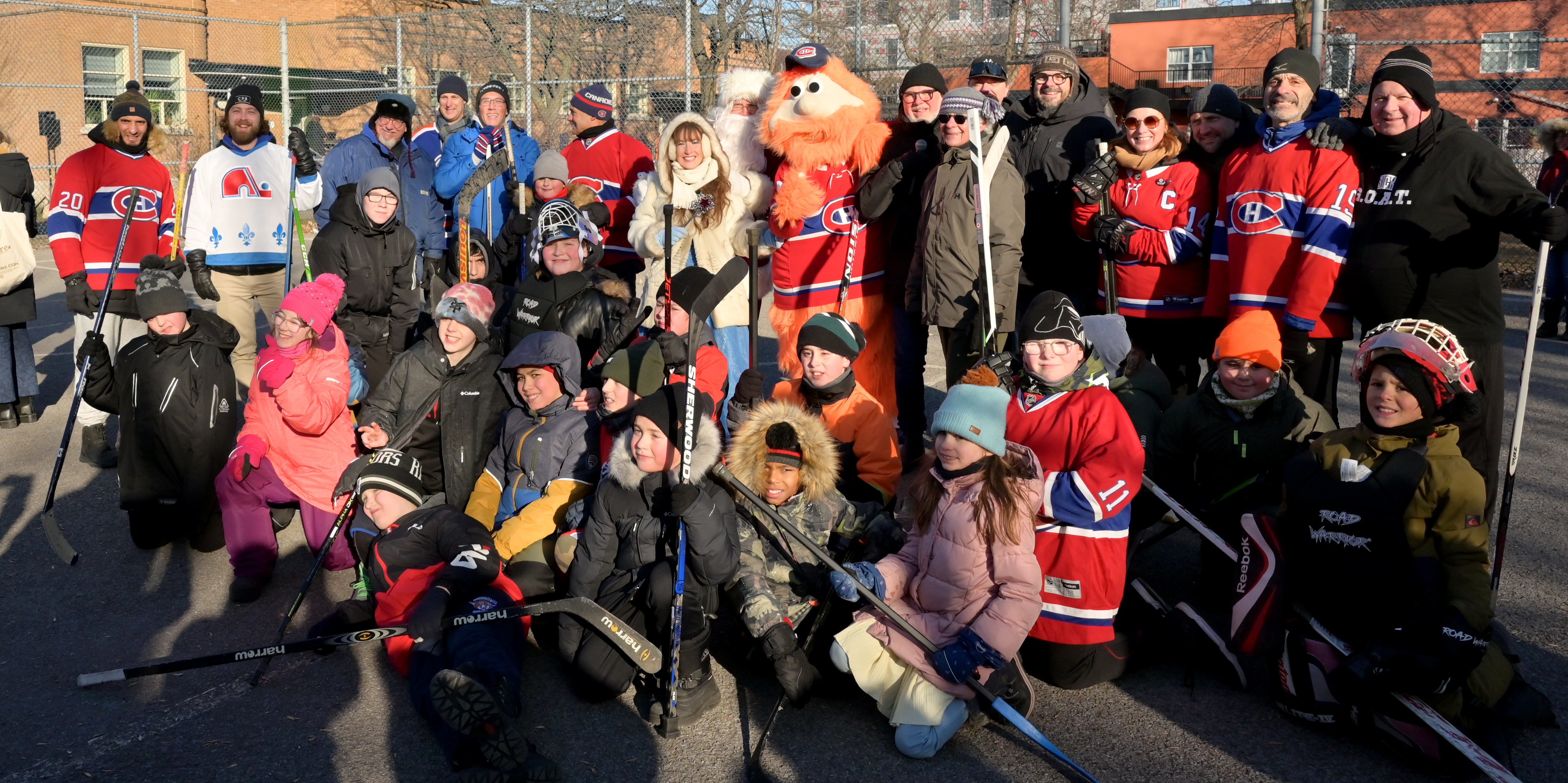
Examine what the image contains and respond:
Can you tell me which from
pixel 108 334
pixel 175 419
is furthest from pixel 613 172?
pixel 108 334

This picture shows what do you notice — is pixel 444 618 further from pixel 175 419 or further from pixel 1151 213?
pixel 1151 213

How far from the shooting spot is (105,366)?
559cm

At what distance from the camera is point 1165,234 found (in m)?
5.28

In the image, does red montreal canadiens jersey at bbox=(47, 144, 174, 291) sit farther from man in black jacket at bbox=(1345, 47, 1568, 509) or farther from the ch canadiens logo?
man in black jacket at bbox=(1345, 47, 1568, 509)

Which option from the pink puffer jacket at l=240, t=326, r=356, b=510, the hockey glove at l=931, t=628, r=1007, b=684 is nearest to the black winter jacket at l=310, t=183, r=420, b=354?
the pink puffer jacket at l=240, t=326, r=356, b=510

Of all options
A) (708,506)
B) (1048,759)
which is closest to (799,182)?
(708,506)

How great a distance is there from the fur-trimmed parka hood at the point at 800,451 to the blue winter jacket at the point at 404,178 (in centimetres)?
397

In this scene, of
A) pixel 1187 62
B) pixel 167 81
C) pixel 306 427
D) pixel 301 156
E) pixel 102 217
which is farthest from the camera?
pixel 1187 62

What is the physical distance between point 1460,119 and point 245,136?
6571 millimetres

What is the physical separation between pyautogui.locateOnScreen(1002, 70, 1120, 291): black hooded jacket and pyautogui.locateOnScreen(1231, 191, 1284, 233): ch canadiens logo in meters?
0.89

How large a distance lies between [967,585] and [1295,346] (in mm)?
2057

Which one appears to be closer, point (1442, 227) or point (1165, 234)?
point (1442, 227)

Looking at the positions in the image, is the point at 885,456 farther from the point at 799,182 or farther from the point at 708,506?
the point at 799,182

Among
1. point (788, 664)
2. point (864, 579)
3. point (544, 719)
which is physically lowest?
point (544, 719)
